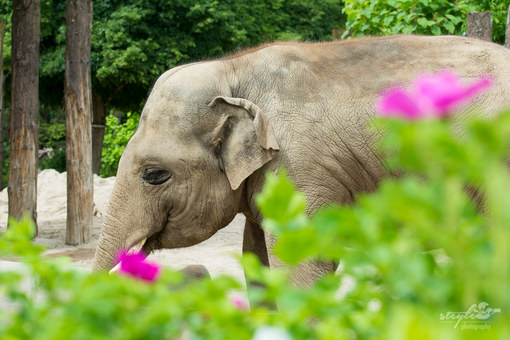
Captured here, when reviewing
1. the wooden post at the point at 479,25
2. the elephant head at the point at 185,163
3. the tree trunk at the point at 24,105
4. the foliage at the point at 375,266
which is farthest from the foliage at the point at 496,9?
the foliage at the point at 375,266

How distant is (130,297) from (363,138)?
2.92 meters

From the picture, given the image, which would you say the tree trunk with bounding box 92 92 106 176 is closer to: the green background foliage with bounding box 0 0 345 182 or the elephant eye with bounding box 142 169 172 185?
the green background foliage with bounding box 0 0 345 182

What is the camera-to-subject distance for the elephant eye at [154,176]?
383cm

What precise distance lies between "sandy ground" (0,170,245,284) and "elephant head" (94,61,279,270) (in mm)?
1562

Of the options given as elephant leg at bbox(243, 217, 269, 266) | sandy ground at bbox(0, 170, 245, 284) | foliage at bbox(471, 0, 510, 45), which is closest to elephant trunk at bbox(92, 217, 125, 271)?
elephant leg at bbox(243, 217, 269, 266)

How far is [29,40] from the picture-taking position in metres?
9.12

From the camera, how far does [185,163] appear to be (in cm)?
377

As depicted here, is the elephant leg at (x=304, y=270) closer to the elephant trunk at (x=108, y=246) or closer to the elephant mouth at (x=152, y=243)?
the elephant mouth at (x=152, y=243)

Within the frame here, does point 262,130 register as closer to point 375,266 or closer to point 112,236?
point 112,236

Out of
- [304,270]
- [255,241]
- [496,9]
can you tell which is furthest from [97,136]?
[304,270]

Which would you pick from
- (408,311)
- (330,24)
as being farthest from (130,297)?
(330,24)

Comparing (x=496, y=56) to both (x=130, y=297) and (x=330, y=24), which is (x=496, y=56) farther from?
(x=330, y=24)

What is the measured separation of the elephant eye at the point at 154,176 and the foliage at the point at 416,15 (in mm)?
3810

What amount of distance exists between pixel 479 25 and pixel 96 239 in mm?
5967
